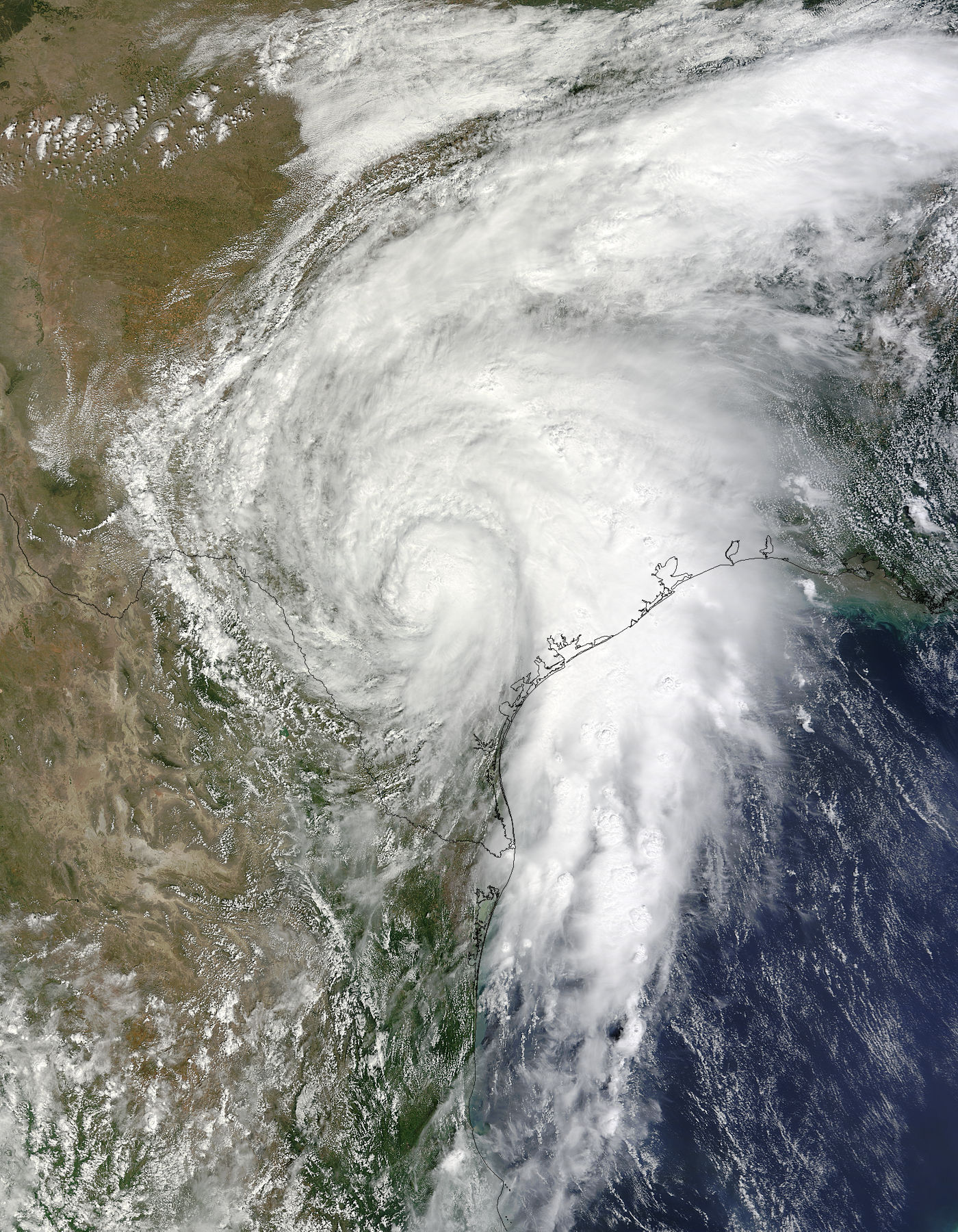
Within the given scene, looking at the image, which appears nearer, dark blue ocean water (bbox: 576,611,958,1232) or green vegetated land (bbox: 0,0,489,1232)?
dark blue ocean water (bbox: 576,611,958,1232)

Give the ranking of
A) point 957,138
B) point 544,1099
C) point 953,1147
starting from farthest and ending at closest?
point 957,138, point 544,1099, point 953,1147

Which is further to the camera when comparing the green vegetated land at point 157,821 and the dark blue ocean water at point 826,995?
the green vegetated land at point 157,821

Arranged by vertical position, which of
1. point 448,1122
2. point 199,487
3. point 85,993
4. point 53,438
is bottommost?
point 448,1122

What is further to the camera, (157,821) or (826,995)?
(157,821)

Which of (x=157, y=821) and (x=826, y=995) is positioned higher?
(x=157, y=821)

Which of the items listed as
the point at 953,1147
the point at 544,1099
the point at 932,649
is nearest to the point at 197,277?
the point at 932,649

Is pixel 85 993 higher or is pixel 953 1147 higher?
pixel 85 993

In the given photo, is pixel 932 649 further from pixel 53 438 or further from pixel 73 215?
pixel 73 215

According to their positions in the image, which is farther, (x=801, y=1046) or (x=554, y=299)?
(x=554, y=299)
